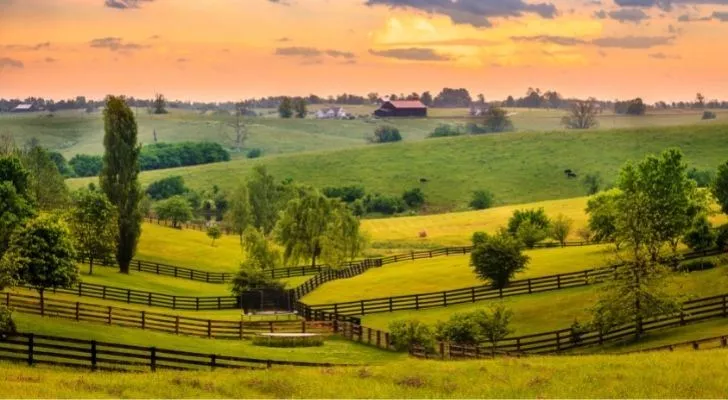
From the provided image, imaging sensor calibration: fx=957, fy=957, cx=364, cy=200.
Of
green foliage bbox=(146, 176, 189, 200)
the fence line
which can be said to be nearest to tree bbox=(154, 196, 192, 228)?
green foliage bbox=(146, 176, 189, 200)

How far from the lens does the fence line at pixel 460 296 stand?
62.7 m

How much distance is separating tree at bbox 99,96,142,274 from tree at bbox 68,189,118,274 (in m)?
1.89

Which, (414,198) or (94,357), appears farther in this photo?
(414,198)

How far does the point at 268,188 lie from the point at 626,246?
270 feet

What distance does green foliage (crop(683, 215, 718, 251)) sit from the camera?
67.3 m

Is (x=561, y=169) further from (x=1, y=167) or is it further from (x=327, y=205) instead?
(x=1, y=167)

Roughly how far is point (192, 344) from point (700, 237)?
129 feet

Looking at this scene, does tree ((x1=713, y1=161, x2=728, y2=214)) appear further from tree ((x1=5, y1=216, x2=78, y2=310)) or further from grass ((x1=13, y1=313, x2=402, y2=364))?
tree ((x1=5, y1=216, x2=78, y2=310))

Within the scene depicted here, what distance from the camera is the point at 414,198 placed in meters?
174

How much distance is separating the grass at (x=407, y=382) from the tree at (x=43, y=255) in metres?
20.5

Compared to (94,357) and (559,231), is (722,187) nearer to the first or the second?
(559,231)

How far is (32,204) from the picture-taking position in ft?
261

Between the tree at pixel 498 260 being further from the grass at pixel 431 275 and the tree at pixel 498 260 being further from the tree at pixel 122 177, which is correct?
the tree at pixel 122 177

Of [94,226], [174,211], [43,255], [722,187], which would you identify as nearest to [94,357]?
[43,255]
